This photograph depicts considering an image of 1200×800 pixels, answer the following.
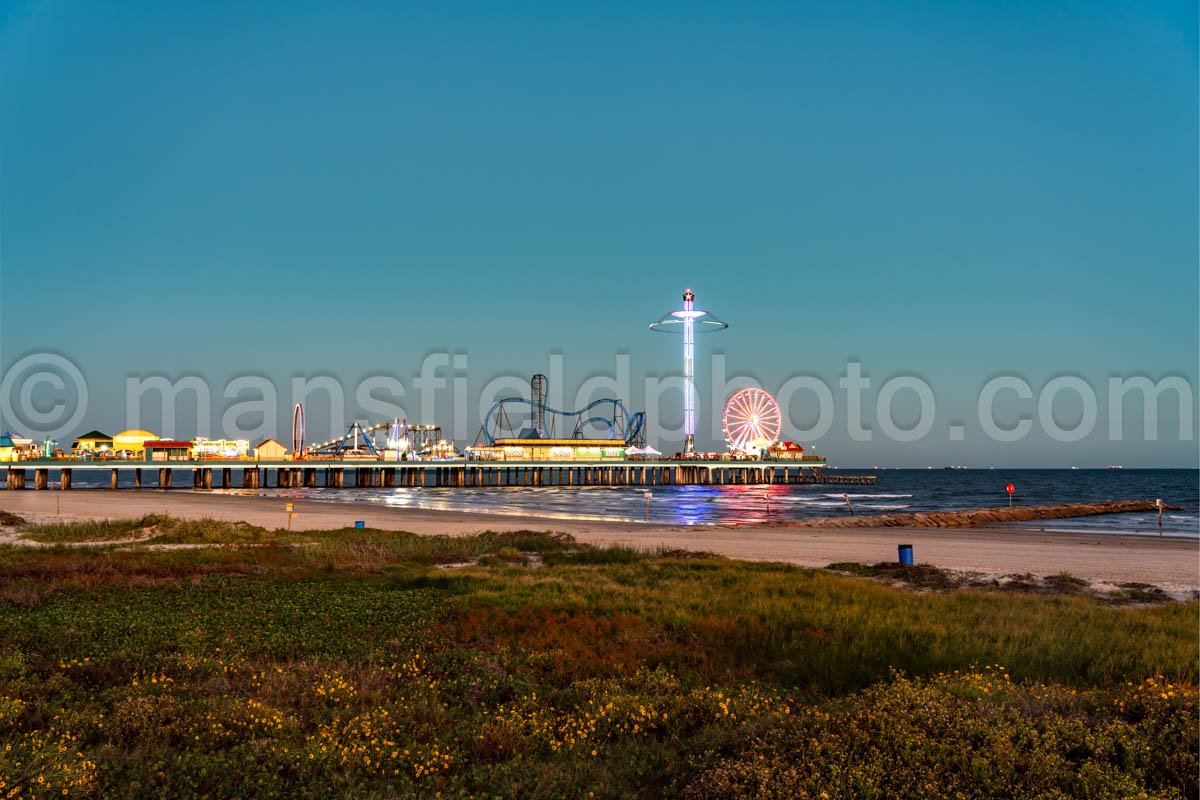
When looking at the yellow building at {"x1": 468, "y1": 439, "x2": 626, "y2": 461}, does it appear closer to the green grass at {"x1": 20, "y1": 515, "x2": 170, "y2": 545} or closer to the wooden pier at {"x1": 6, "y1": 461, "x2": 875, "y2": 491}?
the wooden pier at {"x1": 6, "y1": 461, "x2": 875, "y2": 491}

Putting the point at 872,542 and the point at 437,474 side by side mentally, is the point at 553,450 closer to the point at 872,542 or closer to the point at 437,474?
the point at 437,474

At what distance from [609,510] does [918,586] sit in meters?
52.6

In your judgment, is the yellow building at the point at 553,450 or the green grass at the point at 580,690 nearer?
the green grass at the point at 580,690

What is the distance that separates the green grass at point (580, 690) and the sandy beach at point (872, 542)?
34.4ft

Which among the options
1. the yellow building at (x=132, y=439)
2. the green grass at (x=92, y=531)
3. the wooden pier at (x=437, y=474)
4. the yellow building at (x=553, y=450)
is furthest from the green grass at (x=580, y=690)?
the yellow building at (x=132, y=439)

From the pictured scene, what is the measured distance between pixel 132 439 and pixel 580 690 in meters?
185

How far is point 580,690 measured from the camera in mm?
10469

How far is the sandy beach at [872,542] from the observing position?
95.6 feet

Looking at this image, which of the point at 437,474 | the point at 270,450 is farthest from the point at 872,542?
the point at 270,450

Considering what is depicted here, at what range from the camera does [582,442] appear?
17888cm

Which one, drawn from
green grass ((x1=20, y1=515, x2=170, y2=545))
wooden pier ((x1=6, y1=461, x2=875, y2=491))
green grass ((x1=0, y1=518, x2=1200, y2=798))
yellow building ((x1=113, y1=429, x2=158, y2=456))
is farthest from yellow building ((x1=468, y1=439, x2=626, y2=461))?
green grass ((x1=0, y1=518, x2=1200, y2=798))

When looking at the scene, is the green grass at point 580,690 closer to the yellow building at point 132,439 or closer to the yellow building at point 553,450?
the yellow building at point 553,450

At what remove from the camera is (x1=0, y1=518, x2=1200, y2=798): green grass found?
738 centimetres

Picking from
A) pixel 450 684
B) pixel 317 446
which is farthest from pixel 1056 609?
pixel 317 446
